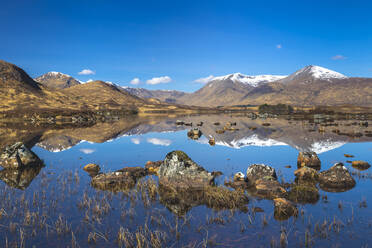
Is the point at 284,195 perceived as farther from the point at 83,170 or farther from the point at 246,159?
the point at 83,170

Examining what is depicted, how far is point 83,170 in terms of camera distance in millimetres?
27703

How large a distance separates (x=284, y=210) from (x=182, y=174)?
27.9 ft

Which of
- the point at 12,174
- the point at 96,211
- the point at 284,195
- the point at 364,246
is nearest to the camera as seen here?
the point at 364,246

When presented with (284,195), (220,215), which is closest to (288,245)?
(220,215)

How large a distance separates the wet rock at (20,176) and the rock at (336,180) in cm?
2440

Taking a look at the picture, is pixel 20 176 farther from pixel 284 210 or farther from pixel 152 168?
pixel 284 210

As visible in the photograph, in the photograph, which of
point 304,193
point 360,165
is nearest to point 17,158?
point 304,193

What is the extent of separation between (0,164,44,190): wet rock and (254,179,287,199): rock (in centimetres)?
1853

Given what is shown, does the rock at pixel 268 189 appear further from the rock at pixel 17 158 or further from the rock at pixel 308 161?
the rock at pixel 17 158

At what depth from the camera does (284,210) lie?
50.9ft

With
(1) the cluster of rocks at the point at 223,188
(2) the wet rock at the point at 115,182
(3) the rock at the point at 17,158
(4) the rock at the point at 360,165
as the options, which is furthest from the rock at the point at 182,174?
(4) the rock at the point at 360,165

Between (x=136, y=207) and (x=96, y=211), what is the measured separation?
2427 mm

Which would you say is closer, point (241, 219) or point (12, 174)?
point (241, 219)

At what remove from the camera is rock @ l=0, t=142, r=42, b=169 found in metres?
Result: 28.4
